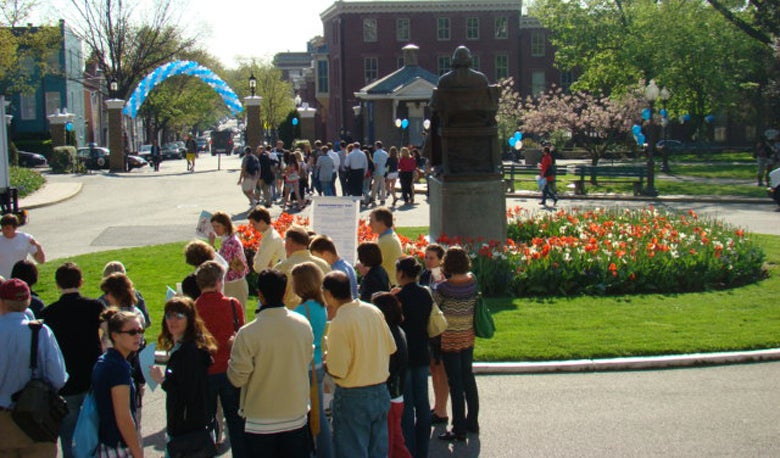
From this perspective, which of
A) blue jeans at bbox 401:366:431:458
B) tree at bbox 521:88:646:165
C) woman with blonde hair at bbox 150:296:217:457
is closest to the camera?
woman with blonde hair at bbox 150:296:217:457

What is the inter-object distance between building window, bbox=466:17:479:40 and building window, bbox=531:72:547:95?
513 cm

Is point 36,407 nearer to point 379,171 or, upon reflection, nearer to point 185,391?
point 185,391

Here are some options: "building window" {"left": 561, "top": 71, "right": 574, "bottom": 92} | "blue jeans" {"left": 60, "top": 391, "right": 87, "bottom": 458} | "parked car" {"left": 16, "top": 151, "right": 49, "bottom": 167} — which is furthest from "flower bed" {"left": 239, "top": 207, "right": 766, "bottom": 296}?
"building window" {"left": 561, "top": 71, "right": 574, "bottom": 92}

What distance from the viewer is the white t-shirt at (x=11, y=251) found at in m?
11.1

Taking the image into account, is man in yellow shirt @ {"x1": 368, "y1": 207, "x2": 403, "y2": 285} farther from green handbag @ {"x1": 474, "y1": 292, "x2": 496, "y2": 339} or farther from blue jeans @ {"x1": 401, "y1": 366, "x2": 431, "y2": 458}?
blue jeans @ {"x1": 401, "y1": 366, "x2": 431, "y2": 458}

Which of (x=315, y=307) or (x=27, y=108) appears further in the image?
(x=27, y=108)

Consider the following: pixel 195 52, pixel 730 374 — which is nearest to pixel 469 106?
pixel 730 374

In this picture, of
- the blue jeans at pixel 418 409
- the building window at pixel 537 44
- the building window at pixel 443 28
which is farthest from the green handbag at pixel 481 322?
the building window at pixel 537 44

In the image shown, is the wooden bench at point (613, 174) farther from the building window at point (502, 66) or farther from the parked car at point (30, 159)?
the building window at point (502, 66)

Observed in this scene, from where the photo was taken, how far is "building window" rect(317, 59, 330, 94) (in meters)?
78.4

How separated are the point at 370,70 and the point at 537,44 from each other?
39.2ft

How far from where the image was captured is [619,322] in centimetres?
1252

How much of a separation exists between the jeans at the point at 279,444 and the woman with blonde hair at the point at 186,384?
A: 33 cm

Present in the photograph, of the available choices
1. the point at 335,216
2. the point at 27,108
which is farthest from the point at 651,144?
the point at 27,108
